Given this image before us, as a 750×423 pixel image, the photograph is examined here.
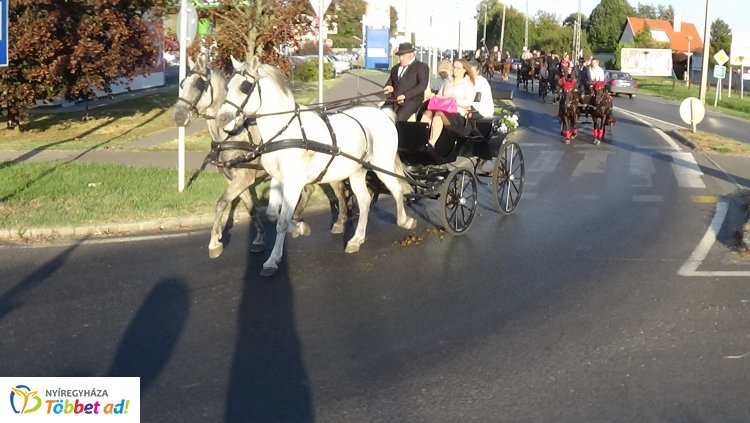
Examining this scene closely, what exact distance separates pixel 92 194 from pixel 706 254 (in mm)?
8321

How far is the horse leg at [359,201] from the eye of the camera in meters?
10.5

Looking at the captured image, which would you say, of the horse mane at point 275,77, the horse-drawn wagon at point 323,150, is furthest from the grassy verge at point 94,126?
the horse mane at point 275,77

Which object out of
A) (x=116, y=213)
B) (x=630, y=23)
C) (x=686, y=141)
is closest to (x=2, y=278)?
(x=116, y=213)

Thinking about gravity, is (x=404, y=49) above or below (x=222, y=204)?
above

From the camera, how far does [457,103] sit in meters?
12.1

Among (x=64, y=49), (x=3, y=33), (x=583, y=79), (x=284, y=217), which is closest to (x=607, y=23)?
(x=583, y=79)

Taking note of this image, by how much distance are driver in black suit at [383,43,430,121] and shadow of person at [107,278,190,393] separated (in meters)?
4.50

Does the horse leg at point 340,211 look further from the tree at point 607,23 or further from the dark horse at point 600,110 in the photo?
the tree at point 607,23

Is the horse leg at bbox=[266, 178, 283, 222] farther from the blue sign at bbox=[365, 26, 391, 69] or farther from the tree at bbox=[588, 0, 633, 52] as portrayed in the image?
the tree at bbox=[588, 0, 633, 52]

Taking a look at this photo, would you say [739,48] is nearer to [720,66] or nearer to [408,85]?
[720,66]

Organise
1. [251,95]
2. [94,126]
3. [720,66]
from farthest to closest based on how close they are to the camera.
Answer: [720,66] → [94,126] → [251,95]

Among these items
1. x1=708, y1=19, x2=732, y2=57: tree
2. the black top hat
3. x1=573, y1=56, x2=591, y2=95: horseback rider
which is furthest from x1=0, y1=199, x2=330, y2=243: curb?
x1=708, y1=19, x2=732, y2=57: tree

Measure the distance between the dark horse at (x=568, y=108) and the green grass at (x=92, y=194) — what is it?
11.1m

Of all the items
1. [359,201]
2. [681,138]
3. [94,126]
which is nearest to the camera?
[359,201]
